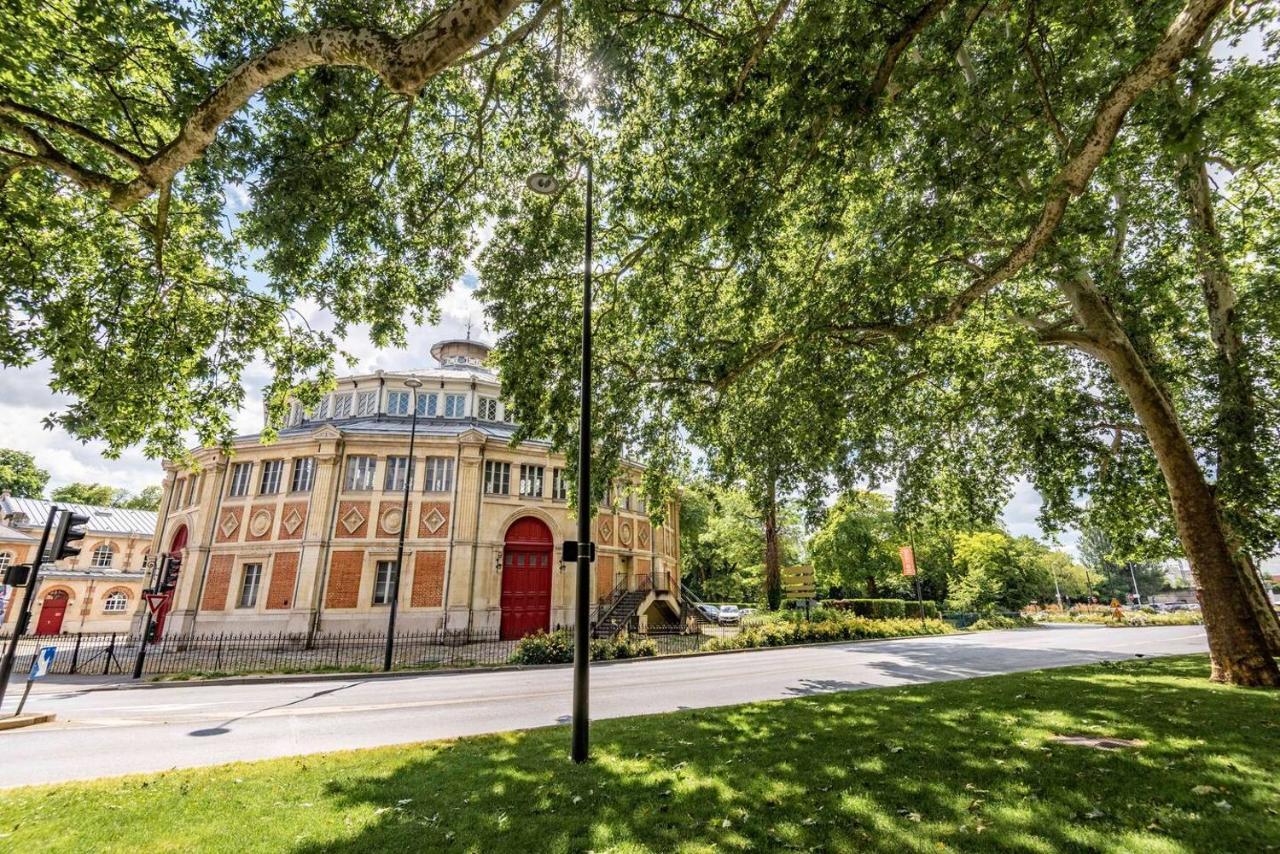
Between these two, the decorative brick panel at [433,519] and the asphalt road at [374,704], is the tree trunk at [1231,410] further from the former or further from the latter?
the decorative brick panel at [433,519]

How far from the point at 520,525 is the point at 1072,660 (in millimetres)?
22202

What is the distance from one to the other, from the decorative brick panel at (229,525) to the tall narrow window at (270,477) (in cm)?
136

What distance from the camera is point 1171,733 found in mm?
6246

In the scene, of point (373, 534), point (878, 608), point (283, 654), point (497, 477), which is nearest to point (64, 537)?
point (283, 654)

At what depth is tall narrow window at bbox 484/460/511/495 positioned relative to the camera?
2727 cm

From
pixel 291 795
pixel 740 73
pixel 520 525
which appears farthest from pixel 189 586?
pixel 740 73

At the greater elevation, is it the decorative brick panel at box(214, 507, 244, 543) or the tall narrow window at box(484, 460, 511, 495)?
the tall narrow window at box(484, 460, 511, 495)

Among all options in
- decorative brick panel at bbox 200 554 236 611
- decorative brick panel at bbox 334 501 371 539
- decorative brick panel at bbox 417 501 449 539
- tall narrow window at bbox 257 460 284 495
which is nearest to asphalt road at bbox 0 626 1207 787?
decorative brick panel at bbox 417 501 449 539

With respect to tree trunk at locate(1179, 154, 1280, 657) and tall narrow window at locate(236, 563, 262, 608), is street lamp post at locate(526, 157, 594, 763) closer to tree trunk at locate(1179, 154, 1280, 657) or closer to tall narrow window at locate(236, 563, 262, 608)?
tree trunk at locate(1179, 154, 1280, 657)

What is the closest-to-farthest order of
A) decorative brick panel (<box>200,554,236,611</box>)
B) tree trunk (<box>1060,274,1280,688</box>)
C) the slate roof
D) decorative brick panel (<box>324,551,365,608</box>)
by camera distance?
1. tree trunk (<box>1060,274,1280,688</box>)
2. decorative brick panel (<box>324,551,365,608</box>)
3. decorative brick panel (<box>200,554,236,611</box>)
4. the slate roof

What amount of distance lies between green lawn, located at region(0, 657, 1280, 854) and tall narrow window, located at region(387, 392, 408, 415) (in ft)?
85.1

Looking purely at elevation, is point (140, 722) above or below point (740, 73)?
below

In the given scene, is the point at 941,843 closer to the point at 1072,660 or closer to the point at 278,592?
the point at 1072,660

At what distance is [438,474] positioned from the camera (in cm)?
2688
